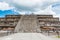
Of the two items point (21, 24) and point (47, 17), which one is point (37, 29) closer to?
point (21, 24)

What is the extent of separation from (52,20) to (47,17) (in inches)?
165

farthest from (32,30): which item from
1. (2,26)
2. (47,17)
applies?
(47,17)

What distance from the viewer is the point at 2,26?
5491 cm

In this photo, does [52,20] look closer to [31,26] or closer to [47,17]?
[47,17]

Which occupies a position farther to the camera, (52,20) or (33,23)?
(52,20)

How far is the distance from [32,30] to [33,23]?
15.0ft

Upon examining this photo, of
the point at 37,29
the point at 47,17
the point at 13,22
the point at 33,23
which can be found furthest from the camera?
the point at 47,17

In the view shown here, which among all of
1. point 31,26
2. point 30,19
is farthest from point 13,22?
point 31,26

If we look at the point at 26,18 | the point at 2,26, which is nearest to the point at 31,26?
the point at 26,18

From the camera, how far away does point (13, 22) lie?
61438 millimetres

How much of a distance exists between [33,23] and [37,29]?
491 cm

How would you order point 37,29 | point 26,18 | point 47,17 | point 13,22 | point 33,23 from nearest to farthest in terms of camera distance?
point 37,29 → point 33,23 → point 26,18 → point 13,22 → point 47,17

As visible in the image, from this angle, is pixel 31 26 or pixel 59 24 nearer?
pixel 31 26

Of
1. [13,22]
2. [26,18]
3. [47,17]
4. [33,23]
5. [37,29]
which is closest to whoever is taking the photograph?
[37,29]
